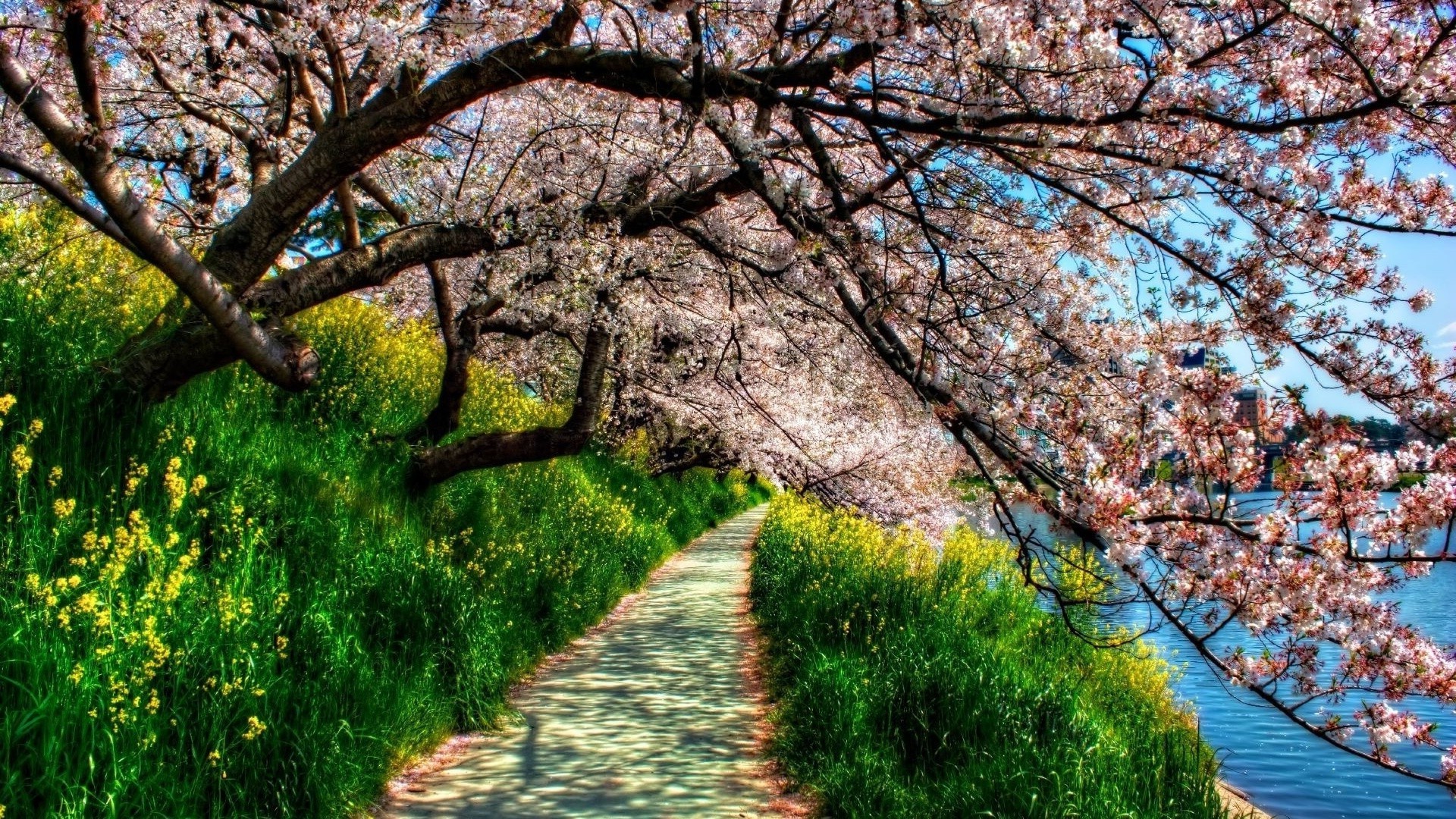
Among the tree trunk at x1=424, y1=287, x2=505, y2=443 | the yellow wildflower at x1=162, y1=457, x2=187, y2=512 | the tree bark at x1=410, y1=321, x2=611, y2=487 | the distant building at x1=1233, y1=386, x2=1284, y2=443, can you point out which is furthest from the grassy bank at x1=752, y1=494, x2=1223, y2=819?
the tree trunk at x1=424, y1=287, x2=505, y2=443

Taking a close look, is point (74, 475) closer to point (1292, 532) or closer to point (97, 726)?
point (97, 726)

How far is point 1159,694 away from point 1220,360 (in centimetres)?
561

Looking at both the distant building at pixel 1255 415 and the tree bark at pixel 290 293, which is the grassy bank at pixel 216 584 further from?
the distant building at pixel 1255 415

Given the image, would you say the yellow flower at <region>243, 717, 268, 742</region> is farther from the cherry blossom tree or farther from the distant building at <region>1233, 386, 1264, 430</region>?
the distant building at <region>1233, 386, 1264, 430</region>

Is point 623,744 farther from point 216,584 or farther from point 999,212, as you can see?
point 999,212

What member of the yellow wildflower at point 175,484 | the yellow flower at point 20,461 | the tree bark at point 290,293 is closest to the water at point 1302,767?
the tree bark at point 290,293

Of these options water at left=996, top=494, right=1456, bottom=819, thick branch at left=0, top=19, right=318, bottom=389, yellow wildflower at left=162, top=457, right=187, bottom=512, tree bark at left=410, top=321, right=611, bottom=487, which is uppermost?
thick branch at left=0, top=19, right=318, bottom=389

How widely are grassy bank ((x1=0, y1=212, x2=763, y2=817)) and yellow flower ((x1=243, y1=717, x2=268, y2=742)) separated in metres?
0.01

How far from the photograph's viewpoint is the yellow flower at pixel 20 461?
3766 millimetres

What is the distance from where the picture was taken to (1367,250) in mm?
3980

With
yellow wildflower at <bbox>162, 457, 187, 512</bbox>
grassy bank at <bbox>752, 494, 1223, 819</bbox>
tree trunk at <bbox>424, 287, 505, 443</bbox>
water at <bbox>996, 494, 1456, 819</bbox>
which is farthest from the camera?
tree trunk at <bbox>424, 287, 505, 443</bbox>

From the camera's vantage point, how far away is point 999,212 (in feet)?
19.6

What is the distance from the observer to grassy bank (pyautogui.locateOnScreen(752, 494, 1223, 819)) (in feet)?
14.2

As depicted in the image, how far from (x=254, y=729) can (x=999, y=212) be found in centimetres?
521
